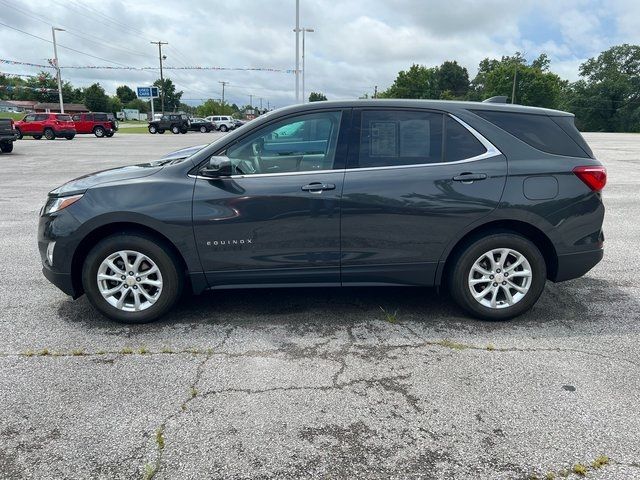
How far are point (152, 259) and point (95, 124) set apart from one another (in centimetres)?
3899

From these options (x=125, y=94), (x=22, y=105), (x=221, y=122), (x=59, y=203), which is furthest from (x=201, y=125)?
(x=125, y=94)

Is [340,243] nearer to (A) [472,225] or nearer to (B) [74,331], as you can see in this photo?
(A) [472,225]

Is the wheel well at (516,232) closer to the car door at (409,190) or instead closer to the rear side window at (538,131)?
the car door at (409,190)

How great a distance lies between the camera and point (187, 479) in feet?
7.41

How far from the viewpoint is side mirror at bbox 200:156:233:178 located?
361 centimetres

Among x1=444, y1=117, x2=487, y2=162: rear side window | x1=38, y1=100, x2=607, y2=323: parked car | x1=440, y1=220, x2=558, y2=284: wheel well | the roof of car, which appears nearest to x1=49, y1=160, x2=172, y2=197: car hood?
x1=38, y1=100, x2=607, y2=323: parked car

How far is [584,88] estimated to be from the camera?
252 ft

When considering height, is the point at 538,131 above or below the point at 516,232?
above

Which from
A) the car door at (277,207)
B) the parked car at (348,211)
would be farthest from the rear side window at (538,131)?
the car door at (277,207)

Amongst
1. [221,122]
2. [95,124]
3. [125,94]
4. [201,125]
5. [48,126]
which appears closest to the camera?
[48,126]

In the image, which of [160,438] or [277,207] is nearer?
[160,438]

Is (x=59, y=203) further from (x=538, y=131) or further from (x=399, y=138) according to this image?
(x=538, y=131)

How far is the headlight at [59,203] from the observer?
3773 millimetres

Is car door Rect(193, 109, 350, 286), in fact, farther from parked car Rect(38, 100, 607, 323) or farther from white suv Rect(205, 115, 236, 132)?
white suv Rect(205, 115, 236, 132)
